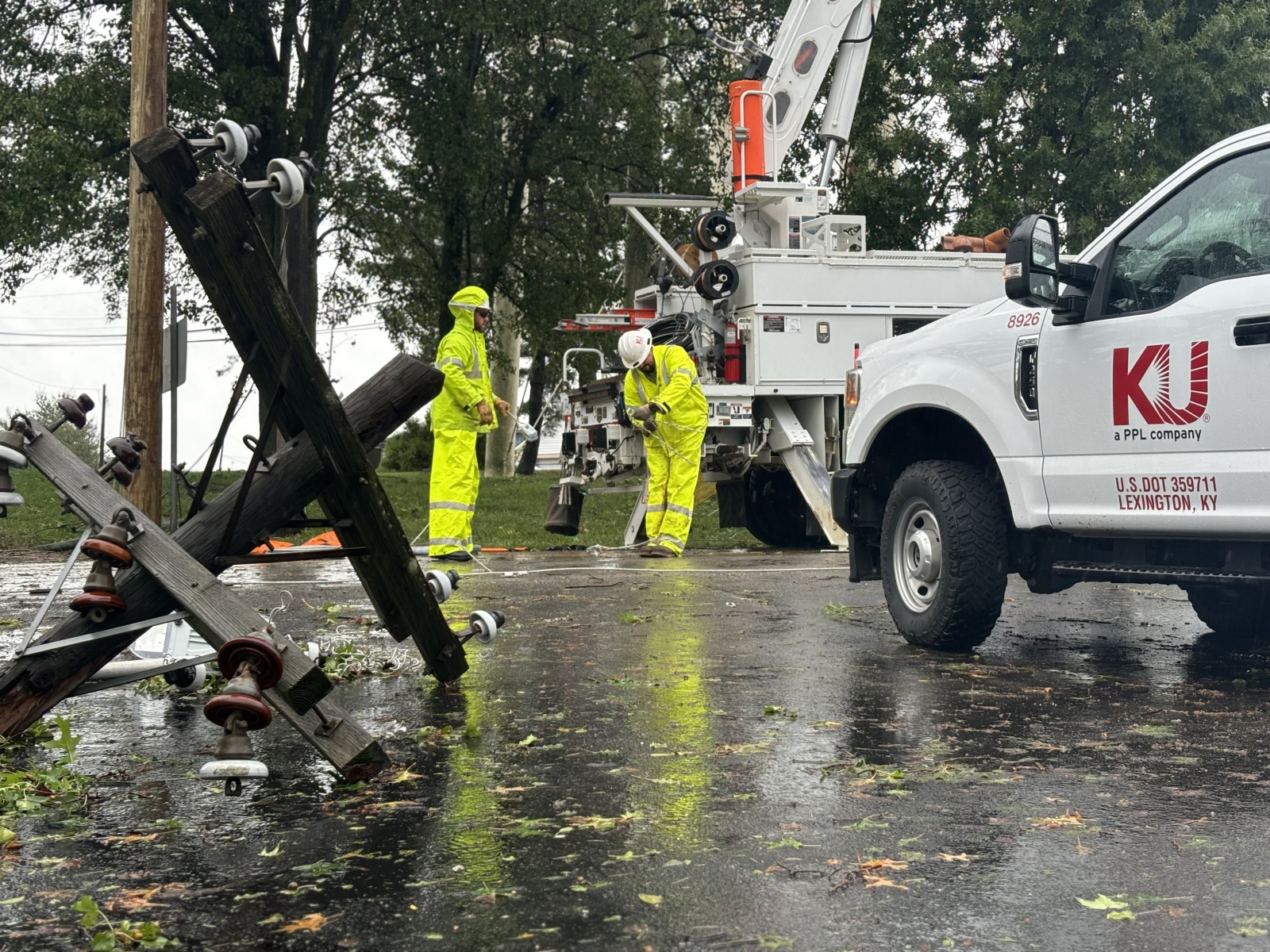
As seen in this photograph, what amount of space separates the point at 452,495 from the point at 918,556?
636 centimetres

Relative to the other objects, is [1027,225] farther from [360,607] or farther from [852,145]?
[852,145]

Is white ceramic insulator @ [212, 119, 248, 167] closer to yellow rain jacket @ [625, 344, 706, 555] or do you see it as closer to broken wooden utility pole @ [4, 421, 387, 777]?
broken wooden utility pole @ [4, 421, 387, 777]

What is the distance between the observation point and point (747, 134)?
15.9m

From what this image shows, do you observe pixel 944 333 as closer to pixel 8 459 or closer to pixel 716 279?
pixel 8 459

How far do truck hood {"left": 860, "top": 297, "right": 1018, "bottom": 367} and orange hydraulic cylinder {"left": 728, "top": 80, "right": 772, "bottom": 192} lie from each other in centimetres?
799

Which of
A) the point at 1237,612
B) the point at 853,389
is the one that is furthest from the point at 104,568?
the point at 1237,612

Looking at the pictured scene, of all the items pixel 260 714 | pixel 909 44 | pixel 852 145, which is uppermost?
pixel 909 44

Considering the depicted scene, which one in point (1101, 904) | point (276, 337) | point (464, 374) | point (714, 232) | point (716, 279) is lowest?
point (1101, 904)

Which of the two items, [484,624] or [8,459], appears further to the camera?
[484,624]

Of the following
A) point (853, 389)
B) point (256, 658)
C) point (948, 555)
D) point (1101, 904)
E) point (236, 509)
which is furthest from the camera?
point (853, 389)

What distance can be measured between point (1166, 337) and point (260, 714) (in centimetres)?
397

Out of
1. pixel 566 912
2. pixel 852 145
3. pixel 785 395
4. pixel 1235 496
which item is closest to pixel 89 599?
pixel 566 912

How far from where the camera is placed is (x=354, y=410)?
16.5 ft

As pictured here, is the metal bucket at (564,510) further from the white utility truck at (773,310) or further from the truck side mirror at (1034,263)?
the truck side mirror at (1034,263)
